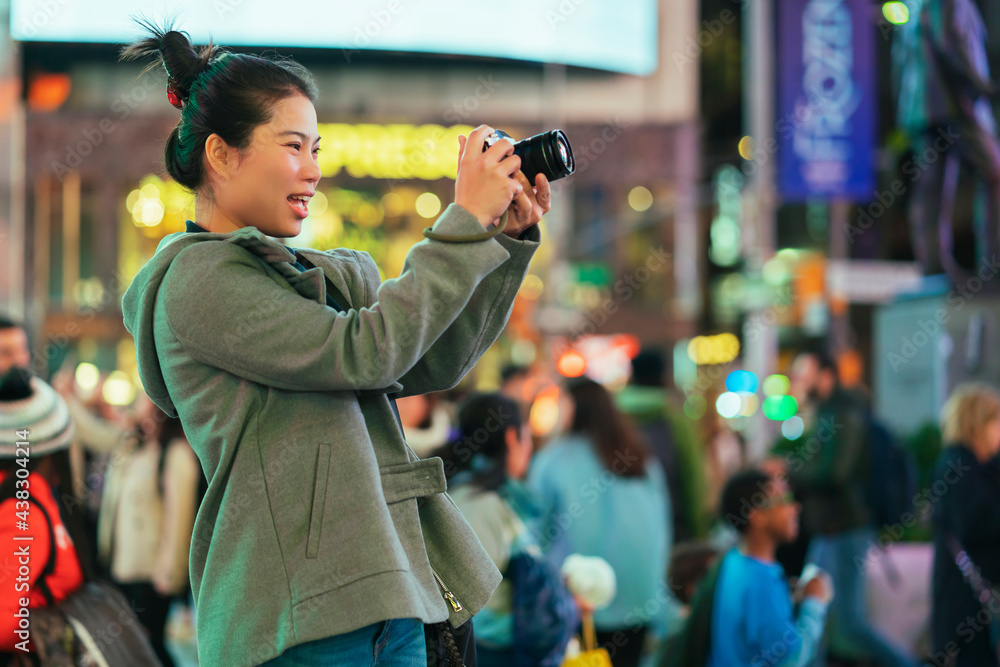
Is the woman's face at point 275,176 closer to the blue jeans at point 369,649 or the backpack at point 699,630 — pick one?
the blue jeans at point 369,649

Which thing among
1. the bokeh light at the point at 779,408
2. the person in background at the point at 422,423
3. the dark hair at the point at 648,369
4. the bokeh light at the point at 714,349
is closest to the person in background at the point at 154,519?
the person in background at the point at 422,423

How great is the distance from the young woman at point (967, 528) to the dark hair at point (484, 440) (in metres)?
2.31

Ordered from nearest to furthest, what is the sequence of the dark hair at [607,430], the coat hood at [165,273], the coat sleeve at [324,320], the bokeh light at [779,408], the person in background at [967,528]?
1. the coat sleeve at [324,320]
2. the coat hood at [165,273]
3. the person in background at [967,528]
4. the dark hair at [607,430]
5. the bokeh light at [779,408]

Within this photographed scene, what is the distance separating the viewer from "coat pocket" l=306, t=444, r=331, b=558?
1.59m

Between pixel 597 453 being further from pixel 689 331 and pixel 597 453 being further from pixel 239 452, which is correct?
pixel 689 331

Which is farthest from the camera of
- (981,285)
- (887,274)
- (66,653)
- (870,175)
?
(870,175)

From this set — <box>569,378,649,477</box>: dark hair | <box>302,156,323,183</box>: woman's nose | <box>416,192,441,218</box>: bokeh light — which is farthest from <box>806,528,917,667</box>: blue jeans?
<box>416,192,441,218</box>: bokeh light

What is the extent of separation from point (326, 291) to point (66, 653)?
7.08ft

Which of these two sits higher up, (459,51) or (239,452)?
(459,51)

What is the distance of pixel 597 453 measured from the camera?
5.81 m

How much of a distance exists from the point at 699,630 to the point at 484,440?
1.19 meters

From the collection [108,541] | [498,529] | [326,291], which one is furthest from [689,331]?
[326,291]

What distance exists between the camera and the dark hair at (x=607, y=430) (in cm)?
579

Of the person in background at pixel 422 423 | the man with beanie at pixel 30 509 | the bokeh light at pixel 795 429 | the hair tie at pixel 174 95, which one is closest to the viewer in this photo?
the hair tie at pixel 174 95
